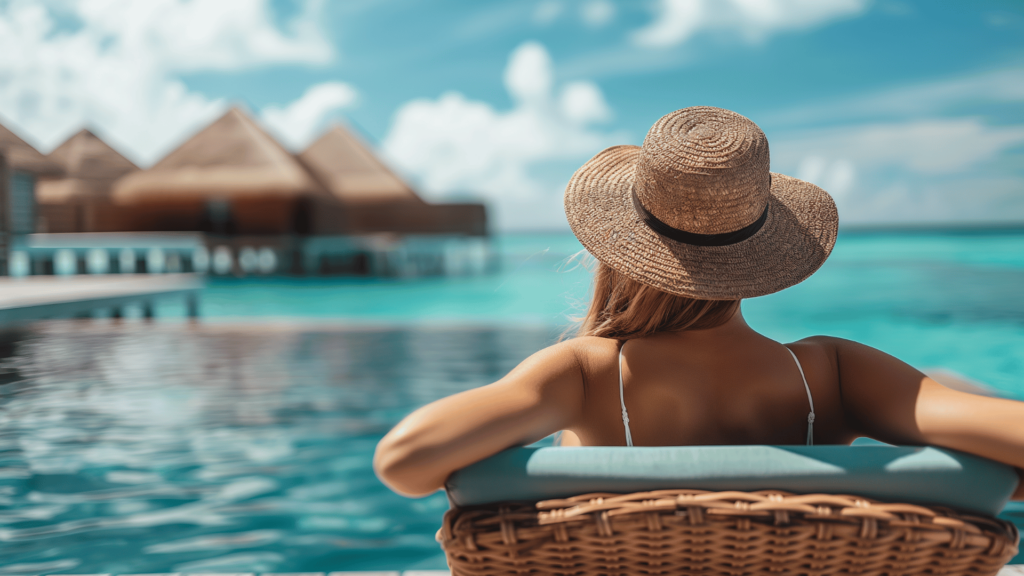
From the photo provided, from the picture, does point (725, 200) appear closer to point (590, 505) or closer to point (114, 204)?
point (590, 505)

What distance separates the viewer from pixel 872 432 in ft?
3.43

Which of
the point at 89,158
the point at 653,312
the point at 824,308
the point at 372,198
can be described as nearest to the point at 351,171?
the point at 372,198

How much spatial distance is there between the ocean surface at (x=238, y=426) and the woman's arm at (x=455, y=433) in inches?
8.3

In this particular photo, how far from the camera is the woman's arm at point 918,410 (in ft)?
2.67

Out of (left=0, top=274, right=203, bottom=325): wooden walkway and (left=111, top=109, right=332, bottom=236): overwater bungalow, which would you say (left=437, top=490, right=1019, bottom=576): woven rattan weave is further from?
(left=111, top=109, right=332, bottom=236): overwater bungalow

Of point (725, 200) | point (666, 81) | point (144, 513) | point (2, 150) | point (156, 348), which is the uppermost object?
point (666, 81)

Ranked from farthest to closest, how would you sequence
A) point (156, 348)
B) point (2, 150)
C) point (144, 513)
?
point (2, 150) < point (156, 348) < point (144, 513)

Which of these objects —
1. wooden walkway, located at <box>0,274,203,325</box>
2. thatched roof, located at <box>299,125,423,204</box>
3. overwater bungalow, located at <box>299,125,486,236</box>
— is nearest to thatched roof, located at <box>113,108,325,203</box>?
thatched roof, located at <box>299,125,423,204</box>

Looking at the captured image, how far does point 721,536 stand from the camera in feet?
2.54

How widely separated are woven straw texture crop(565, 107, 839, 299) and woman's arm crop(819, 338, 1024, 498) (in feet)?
0.53

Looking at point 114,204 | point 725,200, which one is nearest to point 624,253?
point 725,200

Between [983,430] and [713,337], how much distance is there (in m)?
0.35

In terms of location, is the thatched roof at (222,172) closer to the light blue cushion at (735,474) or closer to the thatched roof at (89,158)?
the thatched roof at (89,158)

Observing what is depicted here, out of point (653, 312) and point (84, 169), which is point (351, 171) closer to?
point (84, 169)
